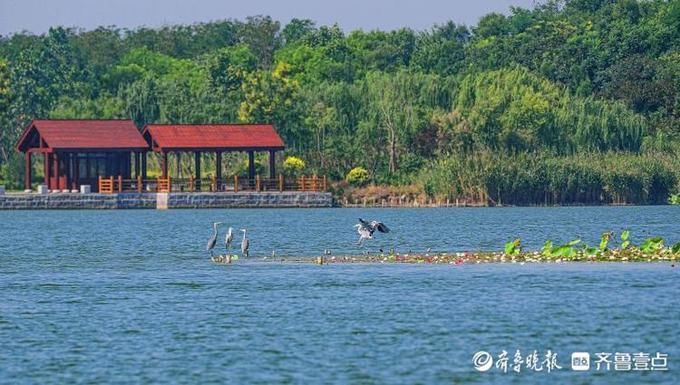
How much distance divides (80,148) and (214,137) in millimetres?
6893

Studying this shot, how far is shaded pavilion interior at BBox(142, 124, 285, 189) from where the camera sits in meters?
86.5

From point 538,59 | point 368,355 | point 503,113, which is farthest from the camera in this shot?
point 538,59

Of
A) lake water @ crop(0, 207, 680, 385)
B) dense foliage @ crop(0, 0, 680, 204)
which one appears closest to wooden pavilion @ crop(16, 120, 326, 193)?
dense foliage @ crop(0, 0, 680, 204)

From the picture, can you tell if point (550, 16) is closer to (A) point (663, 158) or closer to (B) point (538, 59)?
(B) point (538, 59)

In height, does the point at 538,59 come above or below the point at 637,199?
above

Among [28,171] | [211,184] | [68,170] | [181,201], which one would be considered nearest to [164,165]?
[181,201]

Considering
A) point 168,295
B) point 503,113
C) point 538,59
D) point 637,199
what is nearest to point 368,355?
point 168,295

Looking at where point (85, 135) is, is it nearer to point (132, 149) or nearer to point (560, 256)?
point (132, 149)

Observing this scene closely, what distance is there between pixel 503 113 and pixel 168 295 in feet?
202

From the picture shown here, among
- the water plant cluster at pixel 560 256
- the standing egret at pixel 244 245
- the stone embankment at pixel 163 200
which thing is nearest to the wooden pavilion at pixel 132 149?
the stone embankment at pixel 163 200

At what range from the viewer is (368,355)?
26047 mm

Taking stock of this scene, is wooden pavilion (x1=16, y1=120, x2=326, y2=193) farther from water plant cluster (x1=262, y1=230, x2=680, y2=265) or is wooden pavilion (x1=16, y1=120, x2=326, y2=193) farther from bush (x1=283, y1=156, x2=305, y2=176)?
water plant cluster (x1=262, y1=230, x2=680, y2=265)

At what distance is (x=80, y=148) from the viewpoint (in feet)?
282

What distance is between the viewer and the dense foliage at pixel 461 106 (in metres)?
86.1
